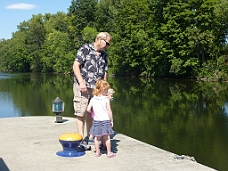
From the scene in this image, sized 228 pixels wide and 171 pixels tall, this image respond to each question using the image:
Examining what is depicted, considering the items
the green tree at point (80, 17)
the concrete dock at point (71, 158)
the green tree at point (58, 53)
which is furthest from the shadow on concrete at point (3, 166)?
the green tree at point (80, 17)

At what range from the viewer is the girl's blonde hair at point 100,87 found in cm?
514

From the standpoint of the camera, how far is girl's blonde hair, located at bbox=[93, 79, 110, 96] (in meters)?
5.14

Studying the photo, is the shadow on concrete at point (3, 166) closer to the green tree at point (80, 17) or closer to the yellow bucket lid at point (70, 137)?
the yellow bucket lid at point (70, 137)

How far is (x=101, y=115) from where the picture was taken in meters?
5.21

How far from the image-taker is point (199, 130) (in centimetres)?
1179

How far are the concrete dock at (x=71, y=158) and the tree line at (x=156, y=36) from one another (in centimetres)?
2952

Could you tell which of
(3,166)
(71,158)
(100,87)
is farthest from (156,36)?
(3,166)

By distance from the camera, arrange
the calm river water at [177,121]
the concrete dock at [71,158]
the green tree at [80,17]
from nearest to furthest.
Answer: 1. the concrete dock at [71,158]
2. the calm river water at [177,121]
3. the green tree at [80,17]

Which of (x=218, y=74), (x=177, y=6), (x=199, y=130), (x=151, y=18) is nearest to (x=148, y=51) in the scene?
(x=151, y=18)

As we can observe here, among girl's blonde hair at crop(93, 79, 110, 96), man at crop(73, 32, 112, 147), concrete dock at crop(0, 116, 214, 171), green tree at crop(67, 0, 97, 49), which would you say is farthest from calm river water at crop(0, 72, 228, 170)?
green tree at crop(67, 0, 97, 49)

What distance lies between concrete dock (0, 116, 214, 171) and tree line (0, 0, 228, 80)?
2952 centimetres

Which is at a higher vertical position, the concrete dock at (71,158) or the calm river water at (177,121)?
the concrete dock at (71,158)

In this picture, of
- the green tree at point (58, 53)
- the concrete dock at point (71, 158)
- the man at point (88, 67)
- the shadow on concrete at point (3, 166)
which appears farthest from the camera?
the green tree at point (58, 53)

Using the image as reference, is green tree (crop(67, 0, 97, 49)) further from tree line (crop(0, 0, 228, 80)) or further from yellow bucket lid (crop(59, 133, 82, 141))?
yellow bucket lid (crop(59, 133, 82, 141))
